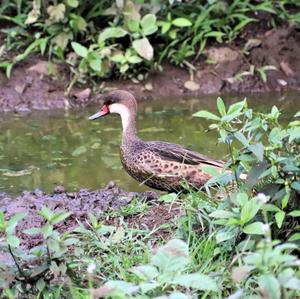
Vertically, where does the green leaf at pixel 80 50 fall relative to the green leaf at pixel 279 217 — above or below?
below

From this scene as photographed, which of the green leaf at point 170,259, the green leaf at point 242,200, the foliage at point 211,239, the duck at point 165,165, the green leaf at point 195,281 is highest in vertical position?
the green leaf at point 170,259

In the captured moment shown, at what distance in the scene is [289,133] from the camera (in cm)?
407

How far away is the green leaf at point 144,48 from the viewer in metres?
9.41

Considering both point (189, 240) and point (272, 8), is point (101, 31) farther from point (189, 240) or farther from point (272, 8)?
point (189, 240)

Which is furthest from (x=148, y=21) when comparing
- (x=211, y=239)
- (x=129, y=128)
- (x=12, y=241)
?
(x=12, y=241)

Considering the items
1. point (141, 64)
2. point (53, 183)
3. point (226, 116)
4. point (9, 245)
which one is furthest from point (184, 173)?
point (141, 64)

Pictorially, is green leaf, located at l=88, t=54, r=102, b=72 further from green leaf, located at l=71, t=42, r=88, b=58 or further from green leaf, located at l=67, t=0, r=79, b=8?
green leaf, located at l=67, t=0, r=79, b=8

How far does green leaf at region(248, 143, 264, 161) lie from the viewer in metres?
3.93

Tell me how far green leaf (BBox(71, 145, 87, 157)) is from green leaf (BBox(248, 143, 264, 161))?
3700 millimetres

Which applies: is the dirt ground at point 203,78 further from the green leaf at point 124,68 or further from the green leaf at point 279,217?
the green leaf at point 279,217

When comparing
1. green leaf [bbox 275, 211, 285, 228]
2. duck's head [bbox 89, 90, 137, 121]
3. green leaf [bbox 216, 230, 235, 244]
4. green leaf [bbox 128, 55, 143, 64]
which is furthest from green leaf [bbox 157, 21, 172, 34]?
green leaf [bbox 275, 211, 285, 228]

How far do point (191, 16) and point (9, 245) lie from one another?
673cm

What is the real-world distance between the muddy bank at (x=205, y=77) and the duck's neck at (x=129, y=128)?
2542 mm

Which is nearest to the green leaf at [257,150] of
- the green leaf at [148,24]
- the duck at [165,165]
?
the duck at [165,165]
